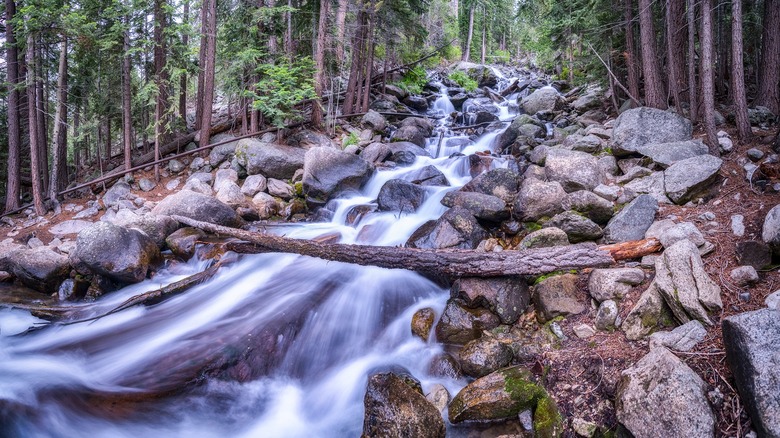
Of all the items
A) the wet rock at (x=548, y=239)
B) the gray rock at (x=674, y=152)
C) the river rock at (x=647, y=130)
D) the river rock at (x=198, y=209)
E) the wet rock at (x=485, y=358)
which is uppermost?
the river rock at (x=647, y=130)

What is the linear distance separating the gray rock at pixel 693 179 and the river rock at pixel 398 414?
548 cm

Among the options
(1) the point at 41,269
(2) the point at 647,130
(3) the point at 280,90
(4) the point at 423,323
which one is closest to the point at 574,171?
(2) the point at 647,130

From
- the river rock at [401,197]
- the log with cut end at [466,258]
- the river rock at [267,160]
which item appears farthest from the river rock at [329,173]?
the log with cut end at [466,258]

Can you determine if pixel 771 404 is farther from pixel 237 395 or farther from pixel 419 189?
pixel 419 189

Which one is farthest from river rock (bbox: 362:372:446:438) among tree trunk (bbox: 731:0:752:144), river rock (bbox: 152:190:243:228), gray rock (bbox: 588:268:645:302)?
tree trunk (bbox: 731:0:752:144)

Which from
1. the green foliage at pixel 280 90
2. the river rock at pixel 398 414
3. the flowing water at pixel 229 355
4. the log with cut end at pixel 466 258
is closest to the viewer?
the river rock at pixel 398 414

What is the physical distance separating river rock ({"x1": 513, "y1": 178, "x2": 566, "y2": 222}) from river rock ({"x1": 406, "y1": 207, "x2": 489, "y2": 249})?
0.87 meters

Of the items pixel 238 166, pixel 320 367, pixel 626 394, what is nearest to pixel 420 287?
pixel 320 367

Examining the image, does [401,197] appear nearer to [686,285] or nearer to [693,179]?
[693,179]

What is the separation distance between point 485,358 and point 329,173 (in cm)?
798

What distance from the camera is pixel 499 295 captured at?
5.49 m

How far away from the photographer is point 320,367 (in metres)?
5.71

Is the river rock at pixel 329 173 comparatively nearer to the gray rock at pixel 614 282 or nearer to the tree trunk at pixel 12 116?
the gray rock at pixel 614 282

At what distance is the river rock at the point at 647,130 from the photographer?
8.65 meters
